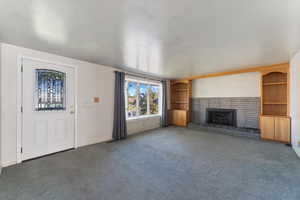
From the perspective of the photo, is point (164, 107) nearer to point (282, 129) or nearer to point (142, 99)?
point (142, 99)

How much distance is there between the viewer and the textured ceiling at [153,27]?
1.50 m

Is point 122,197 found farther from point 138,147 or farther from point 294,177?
point 294,177

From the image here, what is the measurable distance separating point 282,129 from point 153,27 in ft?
15.1

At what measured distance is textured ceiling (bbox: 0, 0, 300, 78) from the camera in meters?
1.50

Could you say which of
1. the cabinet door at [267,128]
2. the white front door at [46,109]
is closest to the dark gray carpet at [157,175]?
the white front door at [46,109]

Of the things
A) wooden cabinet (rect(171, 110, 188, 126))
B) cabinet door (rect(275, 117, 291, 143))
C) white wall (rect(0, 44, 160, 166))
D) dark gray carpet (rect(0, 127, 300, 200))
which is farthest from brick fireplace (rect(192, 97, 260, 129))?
white wall (rect(0, 44, 160, 166))

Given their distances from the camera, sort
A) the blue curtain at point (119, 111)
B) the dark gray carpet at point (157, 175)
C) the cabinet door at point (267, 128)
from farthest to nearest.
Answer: the blue curtain at point (119, 111) → the cabinet door at point (267, 128) → the dark gray carpet at point (157, 175)

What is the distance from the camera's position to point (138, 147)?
3.56 m

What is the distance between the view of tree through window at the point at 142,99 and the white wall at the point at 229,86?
188 cm

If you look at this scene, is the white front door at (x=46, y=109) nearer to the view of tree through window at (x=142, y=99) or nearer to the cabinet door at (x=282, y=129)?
the view of tree through window at (x=142, y=99)

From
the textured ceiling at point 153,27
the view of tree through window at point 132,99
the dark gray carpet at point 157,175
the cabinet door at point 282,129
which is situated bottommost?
the dark gray carpet at point 157,175

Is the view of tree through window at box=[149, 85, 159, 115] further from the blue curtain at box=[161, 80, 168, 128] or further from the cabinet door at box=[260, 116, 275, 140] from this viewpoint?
the cabinet door at box=[260, 116, 275, 140]

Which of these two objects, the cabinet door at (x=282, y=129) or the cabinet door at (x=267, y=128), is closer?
the cabinet door at (x=282, y=129)

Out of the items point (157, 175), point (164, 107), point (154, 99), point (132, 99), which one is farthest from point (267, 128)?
point (132, 99)
